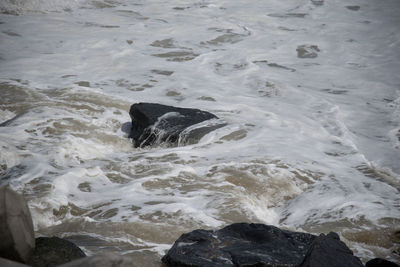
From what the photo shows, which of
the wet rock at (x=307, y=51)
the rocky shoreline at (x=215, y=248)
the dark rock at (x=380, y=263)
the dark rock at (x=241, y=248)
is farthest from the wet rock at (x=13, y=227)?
the wet rock at (x=307, y=51)

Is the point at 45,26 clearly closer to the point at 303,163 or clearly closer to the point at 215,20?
the point at 215,20

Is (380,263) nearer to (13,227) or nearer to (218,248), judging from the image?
(218,248)

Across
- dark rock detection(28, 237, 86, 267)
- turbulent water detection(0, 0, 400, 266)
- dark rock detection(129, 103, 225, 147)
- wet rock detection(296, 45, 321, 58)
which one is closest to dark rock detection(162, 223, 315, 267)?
turbulent water detection(0, 0, 400, 266)

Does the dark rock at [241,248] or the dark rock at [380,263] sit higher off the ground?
the dark rock at [241,248]

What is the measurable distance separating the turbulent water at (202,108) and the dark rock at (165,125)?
15 centimetres

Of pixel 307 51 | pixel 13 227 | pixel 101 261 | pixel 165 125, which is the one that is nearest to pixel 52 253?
pixel 13 227

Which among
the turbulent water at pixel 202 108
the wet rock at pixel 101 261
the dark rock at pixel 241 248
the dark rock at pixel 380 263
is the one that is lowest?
the turbulent water at pixel 202 108

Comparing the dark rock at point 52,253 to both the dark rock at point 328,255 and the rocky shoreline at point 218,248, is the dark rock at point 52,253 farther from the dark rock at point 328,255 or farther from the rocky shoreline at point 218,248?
the dark rock at point 328,255

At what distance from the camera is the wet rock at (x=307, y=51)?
9.84 meters

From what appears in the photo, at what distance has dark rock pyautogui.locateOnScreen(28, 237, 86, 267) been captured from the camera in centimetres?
262

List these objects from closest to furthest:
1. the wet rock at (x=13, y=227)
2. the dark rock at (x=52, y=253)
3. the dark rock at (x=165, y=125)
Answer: the wet rock at (x=13, y=227) → the dark rock at (x=52, y=253) → the dark rock at (x=165, y=125)

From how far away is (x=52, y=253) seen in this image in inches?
106

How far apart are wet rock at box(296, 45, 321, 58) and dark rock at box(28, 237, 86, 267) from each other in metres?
7.92

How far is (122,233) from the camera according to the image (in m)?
3.43
